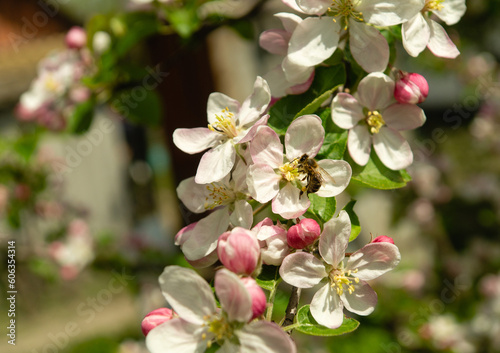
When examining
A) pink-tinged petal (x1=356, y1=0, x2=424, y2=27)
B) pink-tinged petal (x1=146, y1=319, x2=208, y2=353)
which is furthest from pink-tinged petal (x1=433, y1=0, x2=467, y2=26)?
pink-tinged petal (x1=146, y1=319, x2=208, y2=353)

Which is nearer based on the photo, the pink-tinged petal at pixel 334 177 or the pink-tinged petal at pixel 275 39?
the pink-tinged petal at pixel 334 177

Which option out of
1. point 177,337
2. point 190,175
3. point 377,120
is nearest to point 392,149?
point 377,120

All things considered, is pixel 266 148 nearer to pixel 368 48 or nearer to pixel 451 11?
pixel 368 48

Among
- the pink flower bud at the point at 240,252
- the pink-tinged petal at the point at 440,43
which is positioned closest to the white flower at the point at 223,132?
the pink flower bud at the point at 240,252

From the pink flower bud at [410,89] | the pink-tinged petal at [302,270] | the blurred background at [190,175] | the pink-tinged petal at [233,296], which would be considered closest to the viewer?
the pink-tinged petal at [233,296]

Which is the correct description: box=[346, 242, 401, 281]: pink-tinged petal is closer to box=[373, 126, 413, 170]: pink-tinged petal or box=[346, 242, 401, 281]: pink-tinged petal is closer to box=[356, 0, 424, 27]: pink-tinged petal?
box=[373, 126, 413, 170]: pink-tinged petal

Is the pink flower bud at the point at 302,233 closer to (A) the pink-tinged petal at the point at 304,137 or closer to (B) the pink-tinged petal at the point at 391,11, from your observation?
(A) the pink-tinged petal at the point at 304,137
